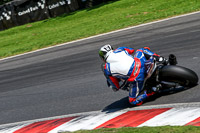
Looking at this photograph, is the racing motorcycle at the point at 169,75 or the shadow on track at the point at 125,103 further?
the shadow on track at the point at 125,103

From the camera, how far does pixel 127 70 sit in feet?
22.2

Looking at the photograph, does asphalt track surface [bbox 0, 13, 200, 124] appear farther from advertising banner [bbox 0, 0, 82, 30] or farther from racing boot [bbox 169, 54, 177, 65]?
advertising banner [bbox 0, 0, 82, 30]

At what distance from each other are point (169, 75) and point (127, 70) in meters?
0.84

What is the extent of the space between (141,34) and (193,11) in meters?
3.29

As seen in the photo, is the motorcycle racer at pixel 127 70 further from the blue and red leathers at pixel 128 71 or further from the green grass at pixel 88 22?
the green grass at pixel 88 22

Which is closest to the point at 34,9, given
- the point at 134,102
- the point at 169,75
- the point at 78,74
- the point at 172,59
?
the point at 78,74

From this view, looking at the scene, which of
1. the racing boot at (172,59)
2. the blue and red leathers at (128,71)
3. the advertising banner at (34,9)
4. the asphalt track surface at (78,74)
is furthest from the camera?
the advertising banner at (34,9)

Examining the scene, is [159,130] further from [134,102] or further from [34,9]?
[34,9]

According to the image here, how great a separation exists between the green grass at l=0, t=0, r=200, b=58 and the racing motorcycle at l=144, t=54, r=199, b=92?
31.0 ft

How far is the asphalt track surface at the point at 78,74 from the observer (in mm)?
8195

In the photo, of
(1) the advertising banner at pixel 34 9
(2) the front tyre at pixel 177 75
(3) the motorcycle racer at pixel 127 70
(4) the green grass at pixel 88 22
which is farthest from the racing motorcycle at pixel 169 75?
(1) the advertising banner at pixel 34 9

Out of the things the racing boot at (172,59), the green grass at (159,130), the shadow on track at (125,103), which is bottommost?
the shadow on track at (125,103)

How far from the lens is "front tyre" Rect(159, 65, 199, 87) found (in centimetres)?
667

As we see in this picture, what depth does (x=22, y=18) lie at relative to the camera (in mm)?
25906
